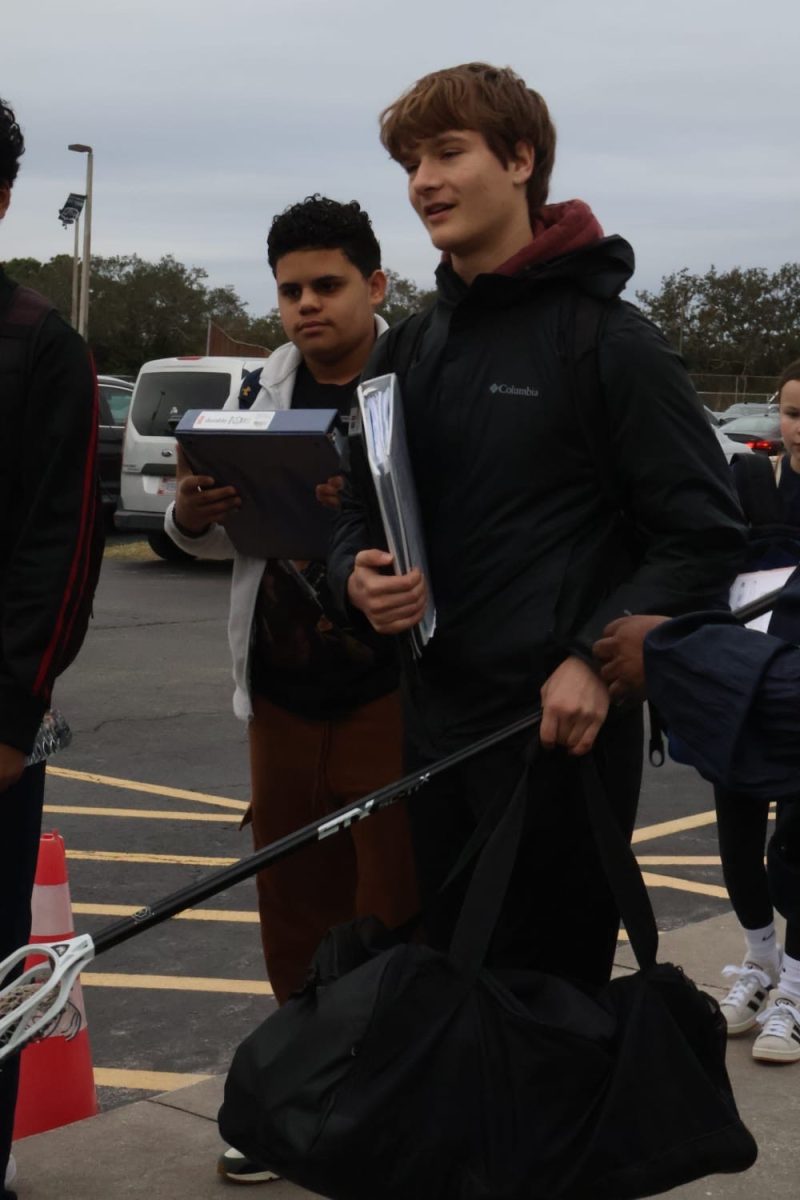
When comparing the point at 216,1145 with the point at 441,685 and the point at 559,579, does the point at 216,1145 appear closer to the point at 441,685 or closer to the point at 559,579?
the point at 441,685

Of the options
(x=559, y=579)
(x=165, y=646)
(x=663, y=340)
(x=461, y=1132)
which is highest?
(x=663, y=340)

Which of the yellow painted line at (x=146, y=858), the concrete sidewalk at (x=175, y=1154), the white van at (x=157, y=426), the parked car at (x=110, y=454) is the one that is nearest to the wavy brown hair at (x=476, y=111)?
the concrete sidewalk at (x=175, y=1154)

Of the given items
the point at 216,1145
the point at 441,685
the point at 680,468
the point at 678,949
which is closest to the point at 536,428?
the point at 680,468

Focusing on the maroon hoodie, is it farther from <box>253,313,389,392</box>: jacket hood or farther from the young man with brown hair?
<box>253,313,389,392</box>: jacket hood

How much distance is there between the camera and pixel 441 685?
2795mm

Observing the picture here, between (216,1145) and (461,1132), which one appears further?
(216,1145)

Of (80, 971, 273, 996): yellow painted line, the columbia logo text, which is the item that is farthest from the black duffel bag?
(80, 971, 273, 996): yellow painted line

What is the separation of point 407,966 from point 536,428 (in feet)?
2.80

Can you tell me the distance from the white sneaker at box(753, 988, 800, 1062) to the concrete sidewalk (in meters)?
0.09

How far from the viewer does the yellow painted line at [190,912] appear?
5.59 meters

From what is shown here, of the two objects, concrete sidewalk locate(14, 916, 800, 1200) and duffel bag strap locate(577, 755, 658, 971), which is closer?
duffel bag strap locate(577, 755, 658, 971)

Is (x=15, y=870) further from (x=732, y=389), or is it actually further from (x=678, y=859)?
(x=732, y=389)

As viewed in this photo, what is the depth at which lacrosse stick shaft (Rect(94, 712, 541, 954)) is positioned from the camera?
7.86ft

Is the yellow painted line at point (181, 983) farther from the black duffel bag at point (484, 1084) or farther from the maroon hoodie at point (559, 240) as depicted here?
the maroon hoodie at point (559, 240)
